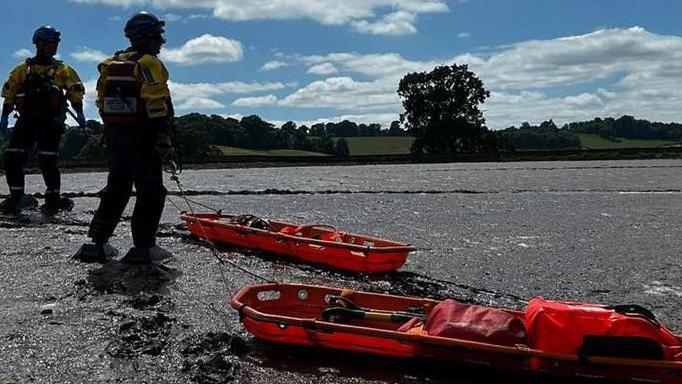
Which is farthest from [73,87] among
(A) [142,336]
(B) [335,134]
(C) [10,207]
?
(B) [335,134]

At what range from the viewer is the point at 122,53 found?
22.9 feet

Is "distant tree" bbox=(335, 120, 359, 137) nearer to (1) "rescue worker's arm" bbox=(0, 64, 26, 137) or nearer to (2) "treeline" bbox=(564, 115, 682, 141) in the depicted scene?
(2) "treeline" bbox=(564, 115, 682, 141)

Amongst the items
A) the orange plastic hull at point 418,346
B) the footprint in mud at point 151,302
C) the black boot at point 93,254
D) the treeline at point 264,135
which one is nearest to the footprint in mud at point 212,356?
the orange plastic hull at point 418,346

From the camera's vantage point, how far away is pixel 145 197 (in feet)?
23.0

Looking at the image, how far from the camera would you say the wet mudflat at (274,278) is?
431 cm

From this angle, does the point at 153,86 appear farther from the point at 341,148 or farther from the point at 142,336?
the point at 341,148

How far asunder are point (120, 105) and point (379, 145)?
77.1m

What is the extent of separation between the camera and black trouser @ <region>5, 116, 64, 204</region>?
11047 mm

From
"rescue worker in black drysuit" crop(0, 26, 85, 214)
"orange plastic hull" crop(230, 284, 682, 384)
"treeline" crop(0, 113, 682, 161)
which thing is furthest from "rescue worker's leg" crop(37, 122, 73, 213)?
"treeline" crop(0, 113, 682, 161)

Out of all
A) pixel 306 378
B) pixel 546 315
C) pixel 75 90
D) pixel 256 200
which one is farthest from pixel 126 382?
pixel 256 200

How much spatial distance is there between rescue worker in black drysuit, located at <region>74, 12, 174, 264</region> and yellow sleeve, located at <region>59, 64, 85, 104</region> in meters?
3.82

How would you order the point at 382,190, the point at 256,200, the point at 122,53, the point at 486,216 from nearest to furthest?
the point at 122,53 → the point at 486,216 → the point at 256,200 → the point at 382,190

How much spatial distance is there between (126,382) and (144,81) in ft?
11.0

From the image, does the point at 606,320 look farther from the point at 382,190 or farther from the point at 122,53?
the point at 382,190
